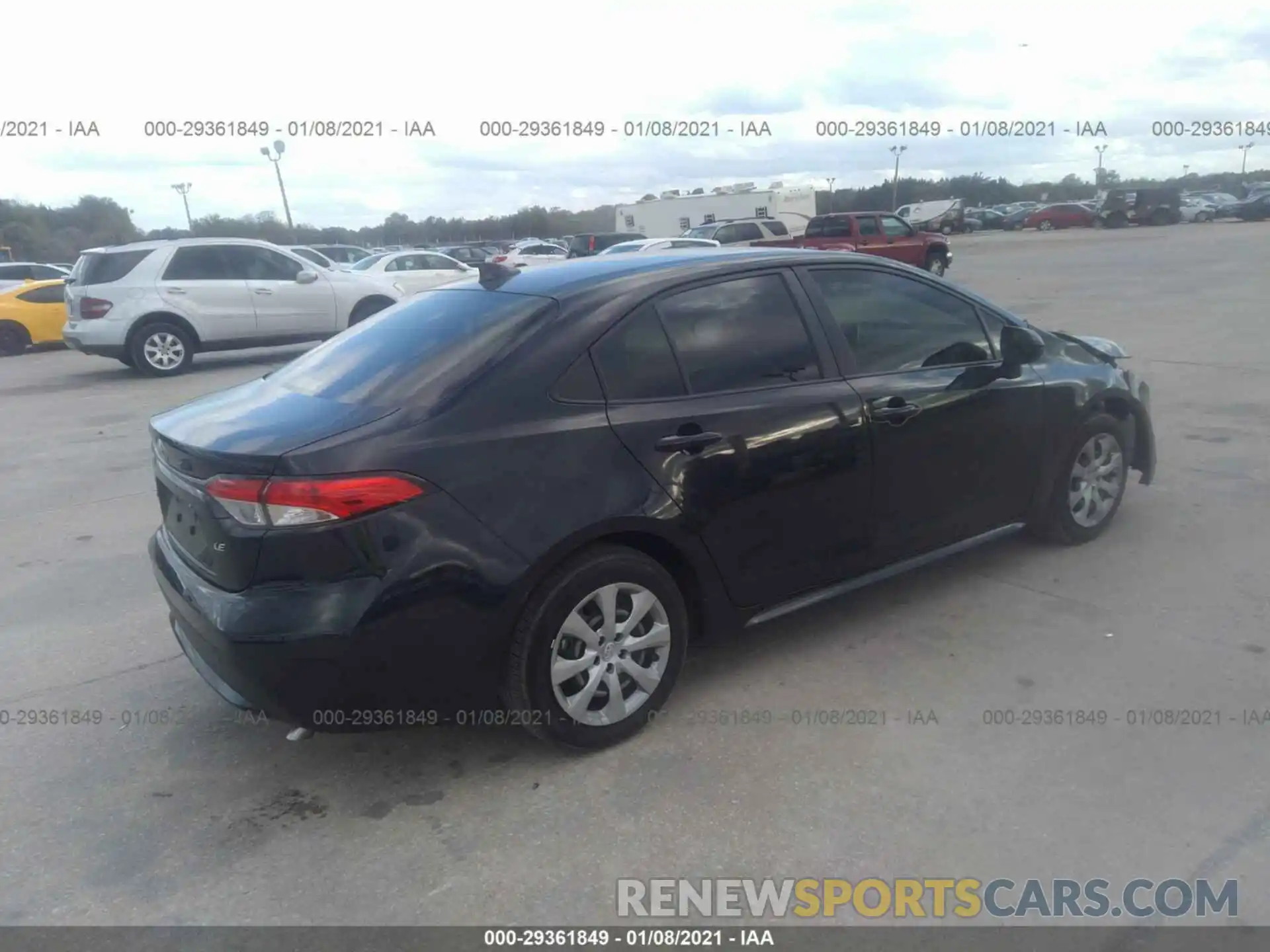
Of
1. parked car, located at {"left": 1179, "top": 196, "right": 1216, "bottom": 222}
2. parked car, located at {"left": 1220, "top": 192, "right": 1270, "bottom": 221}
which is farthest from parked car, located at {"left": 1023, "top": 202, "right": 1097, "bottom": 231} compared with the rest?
parked car, located at {"left": 1220, "top": 192, "right": 1270, "bottom": 221}

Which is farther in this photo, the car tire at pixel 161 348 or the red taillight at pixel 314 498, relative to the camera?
the car tire at pixel 161 348

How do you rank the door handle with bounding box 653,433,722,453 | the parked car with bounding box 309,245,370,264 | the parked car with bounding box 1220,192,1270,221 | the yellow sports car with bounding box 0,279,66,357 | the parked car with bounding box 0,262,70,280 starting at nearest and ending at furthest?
1. the door handle with bounding box 653,433,722,453
2. the yellow sports car with bounding box 0,279,66,357
3. the parked car with bounding box 0,262,70,280
4. the parked car with bounding box 309,245,370,264
5. the parked car with bounding box 1220,192,1270,221

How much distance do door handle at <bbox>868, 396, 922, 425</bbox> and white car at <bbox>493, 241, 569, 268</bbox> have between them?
23550 millimetres

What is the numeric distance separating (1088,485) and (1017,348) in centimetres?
100

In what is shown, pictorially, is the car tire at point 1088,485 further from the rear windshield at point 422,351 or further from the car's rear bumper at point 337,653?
the car's rear bumper at point 337,653

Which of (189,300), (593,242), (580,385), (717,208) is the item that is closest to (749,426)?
(580,385)

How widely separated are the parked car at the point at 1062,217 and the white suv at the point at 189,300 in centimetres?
4987

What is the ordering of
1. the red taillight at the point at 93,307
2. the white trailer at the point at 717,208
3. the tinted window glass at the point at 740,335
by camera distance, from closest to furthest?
the tinted window glass at the point at 740,335 → the red taillight at the point at 93,307 → the white trailer at the point at 717,208

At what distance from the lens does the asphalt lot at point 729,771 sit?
289 cm

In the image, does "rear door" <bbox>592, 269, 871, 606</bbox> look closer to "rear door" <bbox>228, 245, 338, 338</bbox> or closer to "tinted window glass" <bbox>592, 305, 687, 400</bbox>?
"tinted window glass" <bbox>592, 305, 687, 400</bbox>

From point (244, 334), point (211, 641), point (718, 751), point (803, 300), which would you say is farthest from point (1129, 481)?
point (244, 334)

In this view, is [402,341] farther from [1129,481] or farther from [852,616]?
[1129,481]

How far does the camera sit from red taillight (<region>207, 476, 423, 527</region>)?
2980mm

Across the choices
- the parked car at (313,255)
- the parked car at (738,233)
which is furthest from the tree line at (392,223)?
the parked car at (738,233)
